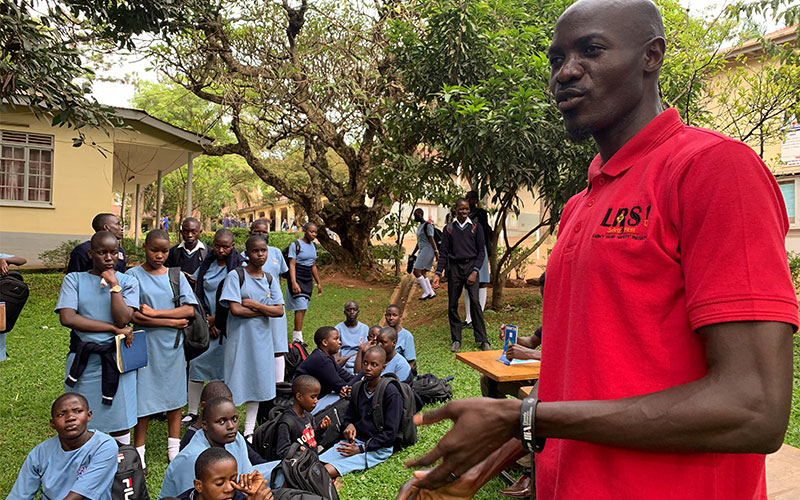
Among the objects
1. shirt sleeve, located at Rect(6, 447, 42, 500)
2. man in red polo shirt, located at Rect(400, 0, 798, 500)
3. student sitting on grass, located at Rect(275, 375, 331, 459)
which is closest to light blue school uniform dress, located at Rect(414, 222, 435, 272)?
student sitting on grass, located at Rect(275, 375, 331, 459)

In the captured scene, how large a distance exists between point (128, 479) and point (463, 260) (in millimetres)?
5212

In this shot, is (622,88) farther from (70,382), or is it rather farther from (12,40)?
(12,40)

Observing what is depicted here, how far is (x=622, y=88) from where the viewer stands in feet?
3.37

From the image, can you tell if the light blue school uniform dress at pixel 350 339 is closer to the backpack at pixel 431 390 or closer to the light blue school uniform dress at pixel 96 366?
the backpack at pixel 431 390

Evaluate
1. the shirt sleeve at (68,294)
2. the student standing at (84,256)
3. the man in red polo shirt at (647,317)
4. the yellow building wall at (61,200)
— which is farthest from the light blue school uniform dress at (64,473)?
the yellow building wall at (61,200)

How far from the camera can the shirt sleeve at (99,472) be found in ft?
10.6

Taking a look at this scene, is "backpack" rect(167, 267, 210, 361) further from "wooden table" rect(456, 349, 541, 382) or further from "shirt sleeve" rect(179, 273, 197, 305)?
"wooden table" rect(456, 349, 541, 382)

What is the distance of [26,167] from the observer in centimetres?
1302

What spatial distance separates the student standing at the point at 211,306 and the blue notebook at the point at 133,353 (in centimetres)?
99

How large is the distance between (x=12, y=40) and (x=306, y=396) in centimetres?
377

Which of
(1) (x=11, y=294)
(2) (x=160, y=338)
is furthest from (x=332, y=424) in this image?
(1) (x=11, y=294)

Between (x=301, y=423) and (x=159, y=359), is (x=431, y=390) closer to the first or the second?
(x=301, y=423)

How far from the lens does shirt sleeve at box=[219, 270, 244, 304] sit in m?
4.89

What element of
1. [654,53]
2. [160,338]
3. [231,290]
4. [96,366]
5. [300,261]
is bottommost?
[96,366]
